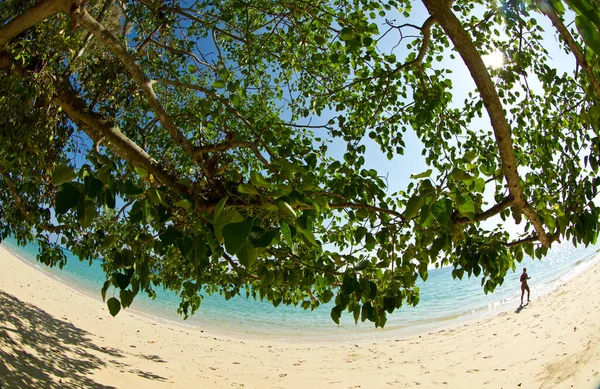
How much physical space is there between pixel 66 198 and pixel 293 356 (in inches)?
459

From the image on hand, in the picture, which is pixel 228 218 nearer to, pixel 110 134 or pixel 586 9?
pixel 586 9

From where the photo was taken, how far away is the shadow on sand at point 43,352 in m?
5.36

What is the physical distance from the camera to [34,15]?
115 inches

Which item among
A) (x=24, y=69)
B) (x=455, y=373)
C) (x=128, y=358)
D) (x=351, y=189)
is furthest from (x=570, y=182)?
(x=128, y=358)

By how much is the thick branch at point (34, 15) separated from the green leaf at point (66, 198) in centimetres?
220

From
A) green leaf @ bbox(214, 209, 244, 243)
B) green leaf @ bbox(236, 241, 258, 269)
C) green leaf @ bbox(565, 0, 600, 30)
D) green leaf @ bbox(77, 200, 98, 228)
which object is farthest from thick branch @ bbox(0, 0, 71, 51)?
green leaf @ bbox(565, 0, 600, 30)

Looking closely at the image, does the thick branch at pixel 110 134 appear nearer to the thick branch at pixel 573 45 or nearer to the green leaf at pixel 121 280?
the green leaf at pixel 121 280

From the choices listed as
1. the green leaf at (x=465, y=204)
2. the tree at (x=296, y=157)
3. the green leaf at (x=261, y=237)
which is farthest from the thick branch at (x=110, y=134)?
the green leaf at (x=465, y=204)

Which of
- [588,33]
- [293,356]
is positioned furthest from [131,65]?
[293,356]

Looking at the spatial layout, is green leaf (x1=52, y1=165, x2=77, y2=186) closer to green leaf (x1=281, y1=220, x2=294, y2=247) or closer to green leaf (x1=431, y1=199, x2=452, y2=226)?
green leaf (x1=281, y1=220, x2=294, y2=247)

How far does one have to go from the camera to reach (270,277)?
2.28 meters

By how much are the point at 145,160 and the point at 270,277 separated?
1114mm

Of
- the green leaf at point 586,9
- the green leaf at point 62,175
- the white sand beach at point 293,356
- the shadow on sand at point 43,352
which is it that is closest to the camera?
the green leaf at point 586,9

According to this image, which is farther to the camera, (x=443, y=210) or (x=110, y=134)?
(x=110, y=134)
